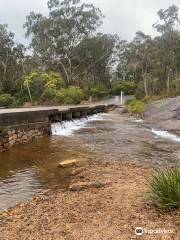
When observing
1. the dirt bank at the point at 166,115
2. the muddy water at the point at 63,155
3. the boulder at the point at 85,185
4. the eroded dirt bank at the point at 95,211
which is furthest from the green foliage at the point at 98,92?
the boulder at the point at 85,185

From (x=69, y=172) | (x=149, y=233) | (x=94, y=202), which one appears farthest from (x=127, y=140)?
(x=149, y=233)

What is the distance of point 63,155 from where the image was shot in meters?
12.0

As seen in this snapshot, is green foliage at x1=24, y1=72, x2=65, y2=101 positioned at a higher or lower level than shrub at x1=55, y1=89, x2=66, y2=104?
higher

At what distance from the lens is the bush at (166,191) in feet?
18.9

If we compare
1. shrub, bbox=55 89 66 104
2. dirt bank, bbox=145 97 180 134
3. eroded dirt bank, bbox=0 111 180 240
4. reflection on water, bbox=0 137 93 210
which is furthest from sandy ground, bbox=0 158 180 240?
shrub, bbox=55 89 66 104

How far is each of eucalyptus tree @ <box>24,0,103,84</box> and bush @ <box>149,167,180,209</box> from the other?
4837 centimetres

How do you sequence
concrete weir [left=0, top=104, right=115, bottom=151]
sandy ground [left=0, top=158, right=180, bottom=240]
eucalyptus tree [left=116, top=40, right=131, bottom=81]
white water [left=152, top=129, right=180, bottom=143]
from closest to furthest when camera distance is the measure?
sandy ground [left=0, top=158, right=180, bottom=240], concrete weir [left=0, top=104, right=115, bottom=151], white water [left=152, top=129, right=180, bottom=143], eucalyptus tree [left=116, top=40, right=131, bottom=81]

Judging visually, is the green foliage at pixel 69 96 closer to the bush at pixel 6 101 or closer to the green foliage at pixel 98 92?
the bush at pixel 6 101

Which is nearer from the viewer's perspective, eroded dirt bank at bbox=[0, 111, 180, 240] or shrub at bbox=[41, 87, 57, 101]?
eroded dirt bank at bbox=[0, 111, 180, 240]

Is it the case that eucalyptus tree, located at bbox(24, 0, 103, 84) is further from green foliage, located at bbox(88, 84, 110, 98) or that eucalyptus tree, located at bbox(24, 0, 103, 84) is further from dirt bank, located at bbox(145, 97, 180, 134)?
dirt bank, located at bbox(145, 97, 180, 134)

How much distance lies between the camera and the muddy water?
8.42 metres

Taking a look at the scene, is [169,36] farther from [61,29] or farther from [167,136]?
[167,136]

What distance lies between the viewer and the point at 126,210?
5.99 metres

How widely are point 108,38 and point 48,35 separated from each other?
530 inches
